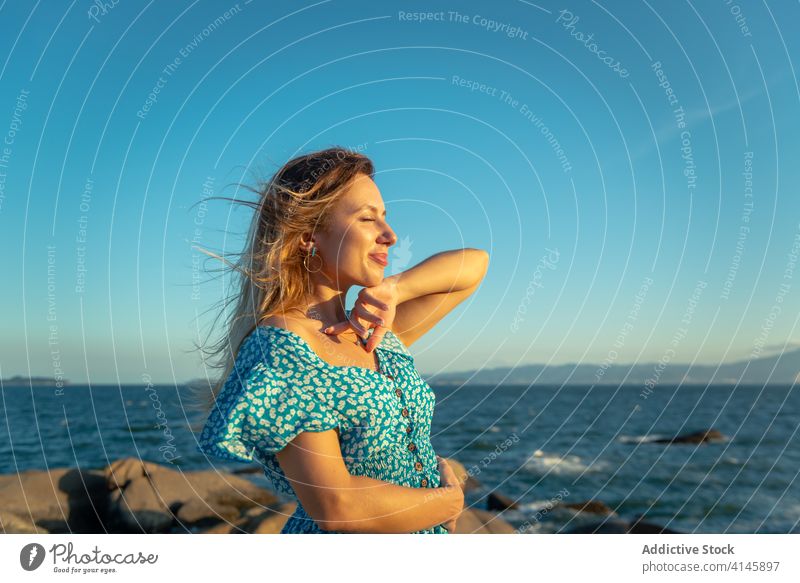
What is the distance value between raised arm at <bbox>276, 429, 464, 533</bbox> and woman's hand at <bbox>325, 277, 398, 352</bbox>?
516 mm

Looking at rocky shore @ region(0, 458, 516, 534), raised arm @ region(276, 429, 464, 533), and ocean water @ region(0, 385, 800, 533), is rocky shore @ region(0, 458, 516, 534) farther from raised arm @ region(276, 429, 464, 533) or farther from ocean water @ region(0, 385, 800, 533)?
raised arm @ region(276, 429, 464, 533)

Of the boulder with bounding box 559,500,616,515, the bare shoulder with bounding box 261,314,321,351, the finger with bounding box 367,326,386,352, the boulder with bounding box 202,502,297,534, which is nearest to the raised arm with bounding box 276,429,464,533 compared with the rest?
the bare shoulder with bounding box 261,314,321,351

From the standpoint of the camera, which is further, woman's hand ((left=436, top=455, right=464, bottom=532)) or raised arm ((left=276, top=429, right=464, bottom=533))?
woman's hand ((left=436, top=455, right=464, bottom=532))

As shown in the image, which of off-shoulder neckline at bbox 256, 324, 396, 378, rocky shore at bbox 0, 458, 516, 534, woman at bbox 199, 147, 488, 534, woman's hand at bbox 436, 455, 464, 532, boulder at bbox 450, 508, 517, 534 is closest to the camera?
woman at bbox 199, 147, 488, 534

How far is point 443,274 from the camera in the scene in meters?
3.61

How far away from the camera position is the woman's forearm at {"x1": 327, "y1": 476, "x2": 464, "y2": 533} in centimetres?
245

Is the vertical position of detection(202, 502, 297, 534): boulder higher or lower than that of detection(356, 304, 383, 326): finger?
lower

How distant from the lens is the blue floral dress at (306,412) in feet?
8.26

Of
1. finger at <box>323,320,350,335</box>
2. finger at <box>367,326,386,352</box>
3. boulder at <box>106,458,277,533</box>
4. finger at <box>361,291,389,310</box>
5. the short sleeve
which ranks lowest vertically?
boulder at <box>106,458,277,533</box>

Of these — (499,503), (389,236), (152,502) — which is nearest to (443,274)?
(389,236)

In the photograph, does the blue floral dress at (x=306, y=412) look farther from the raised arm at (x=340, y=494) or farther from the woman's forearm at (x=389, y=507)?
the woman's forearm at (x=389, y=507)

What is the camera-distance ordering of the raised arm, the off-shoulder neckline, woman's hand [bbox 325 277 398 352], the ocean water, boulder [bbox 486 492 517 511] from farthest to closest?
the ocean water
boulder [bbox 486 492 517 511]
woman's hand [bbox 325 277 398 352]
the off-shoulder neckline
the raised arm
